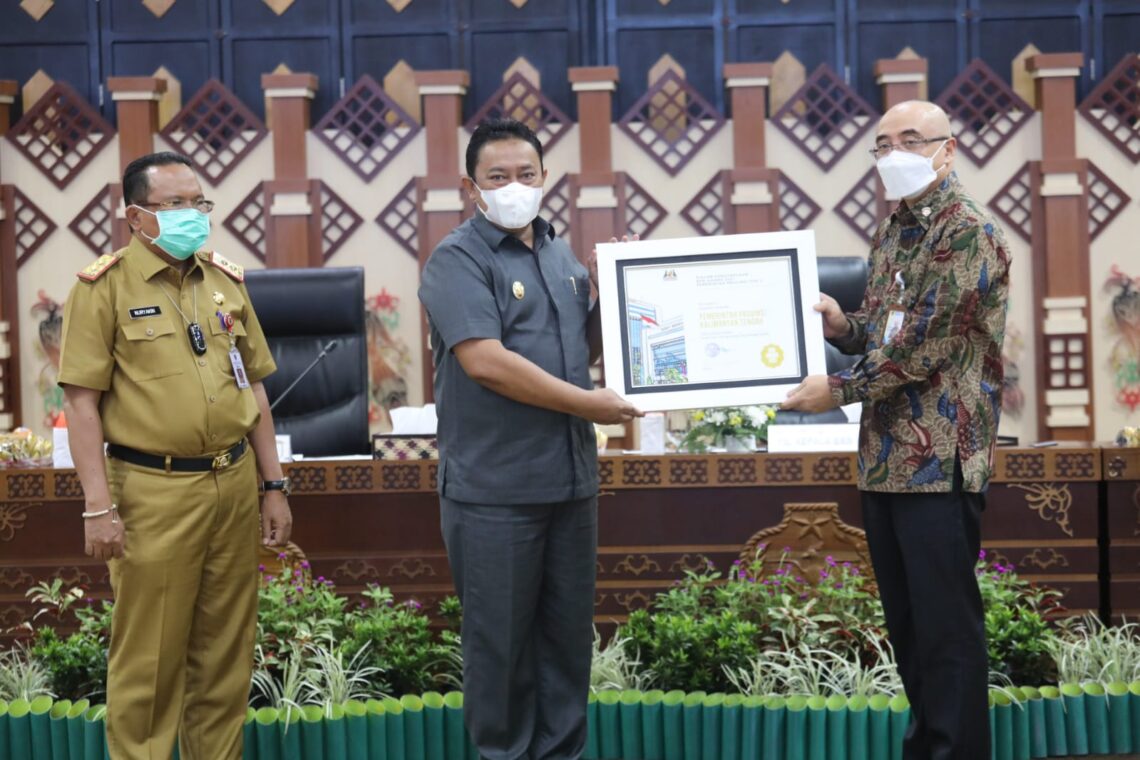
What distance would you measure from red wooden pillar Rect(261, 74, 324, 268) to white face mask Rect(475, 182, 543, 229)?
10.8 feet

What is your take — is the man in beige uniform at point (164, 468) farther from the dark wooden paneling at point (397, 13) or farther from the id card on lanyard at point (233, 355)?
the dark wooden paneling at point (397, 13)

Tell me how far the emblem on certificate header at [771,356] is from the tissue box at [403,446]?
1356 millimetres

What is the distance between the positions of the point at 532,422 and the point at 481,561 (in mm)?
279


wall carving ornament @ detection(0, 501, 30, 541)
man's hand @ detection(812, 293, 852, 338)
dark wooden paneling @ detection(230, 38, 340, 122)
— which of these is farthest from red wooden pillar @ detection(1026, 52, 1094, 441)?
wall carving ornament @ detection(0, 501, 30, 541)

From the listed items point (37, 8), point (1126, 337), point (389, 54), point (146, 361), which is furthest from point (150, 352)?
point (1126, 337)

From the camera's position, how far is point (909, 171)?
2.07 metres

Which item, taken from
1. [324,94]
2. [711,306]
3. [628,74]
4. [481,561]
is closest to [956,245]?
[711,306]

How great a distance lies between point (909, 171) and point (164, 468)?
60.1 inches

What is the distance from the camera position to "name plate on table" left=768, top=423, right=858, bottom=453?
3.24 metres

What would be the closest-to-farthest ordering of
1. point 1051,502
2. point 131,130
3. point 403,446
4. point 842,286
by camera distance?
point 1051,502, point 403,446, point 842,286, point 131,130

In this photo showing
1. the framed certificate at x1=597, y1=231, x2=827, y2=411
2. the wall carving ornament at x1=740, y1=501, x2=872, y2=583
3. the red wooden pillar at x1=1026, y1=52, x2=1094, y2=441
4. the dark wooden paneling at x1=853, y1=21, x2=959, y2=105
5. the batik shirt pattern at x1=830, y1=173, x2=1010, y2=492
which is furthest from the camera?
the dark wooden paneling at x1=853, y1=21, x2=959, y2=105

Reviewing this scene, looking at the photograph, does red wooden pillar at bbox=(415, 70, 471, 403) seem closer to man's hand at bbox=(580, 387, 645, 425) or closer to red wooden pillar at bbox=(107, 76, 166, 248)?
red wooden pillar at bbox=(107, 76, 166, 248)

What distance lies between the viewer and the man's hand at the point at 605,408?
6.80 ft

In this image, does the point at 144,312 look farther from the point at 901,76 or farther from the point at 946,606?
the point at 901,76
